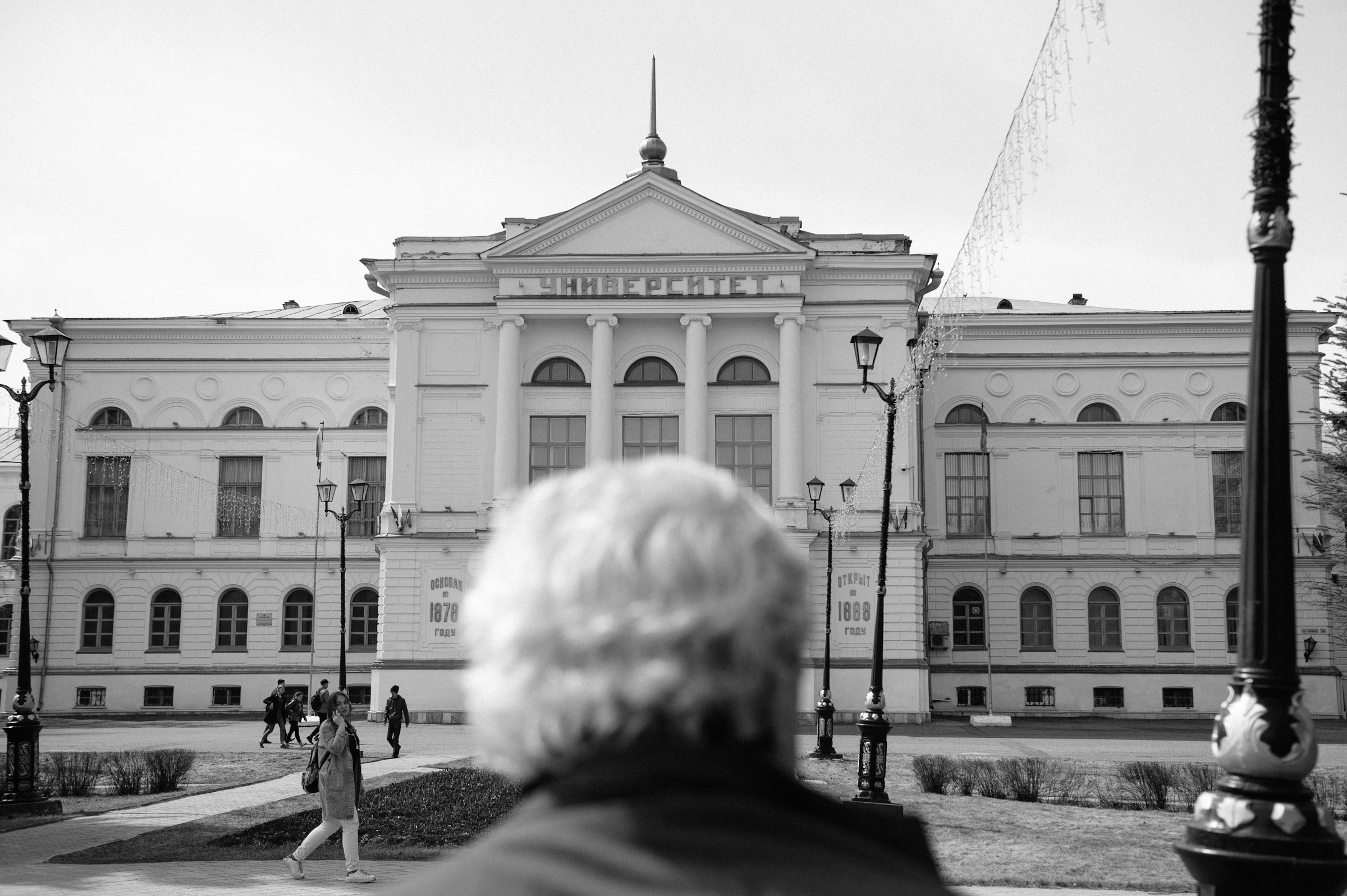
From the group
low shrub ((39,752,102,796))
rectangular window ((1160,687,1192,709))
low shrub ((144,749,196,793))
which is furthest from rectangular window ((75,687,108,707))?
rectangular window ((1160,687,1192,709))

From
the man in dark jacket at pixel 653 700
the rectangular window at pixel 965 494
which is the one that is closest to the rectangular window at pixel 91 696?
the rectangular window at pixel 965 494

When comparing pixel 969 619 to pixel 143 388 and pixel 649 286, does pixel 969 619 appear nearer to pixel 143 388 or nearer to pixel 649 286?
pixel 649 286

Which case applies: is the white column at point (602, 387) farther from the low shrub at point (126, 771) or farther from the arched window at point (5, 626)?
the arched window at point (5, 626)

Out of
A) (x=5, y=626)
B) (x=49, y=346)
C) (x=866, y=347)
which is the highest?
(x=866, y=347)

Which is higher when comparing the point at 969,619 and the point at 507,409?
the point at 507,409

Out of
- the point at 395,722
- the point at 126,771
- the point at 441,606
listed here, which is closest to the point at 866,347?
the point at 126,771

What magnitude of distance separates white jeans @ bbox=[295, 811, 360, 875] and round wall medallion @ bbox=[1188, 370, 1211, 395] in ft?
138

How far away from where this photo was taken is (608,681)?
59.4 inches

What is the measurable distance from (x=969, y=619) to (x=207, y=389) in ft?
92.7

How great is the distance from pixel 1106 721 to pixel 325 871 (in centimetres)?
3624

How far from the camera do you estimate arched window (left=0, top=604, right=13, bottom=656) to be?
54000 millimetres

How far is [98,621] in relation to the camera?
165 ft

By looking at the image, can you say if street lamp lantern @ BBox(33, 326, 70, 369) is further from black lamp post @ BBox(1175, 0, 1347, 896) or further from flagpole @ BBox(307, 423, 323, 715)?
flagpole @ BBox(307, 423, 323, 715)

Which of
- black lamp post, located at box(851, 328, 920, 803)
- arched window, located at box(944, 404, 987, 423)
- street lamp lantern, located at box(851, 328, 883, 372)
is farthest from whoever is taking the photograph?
arched window, located at box(944, 404, 987, 423)
